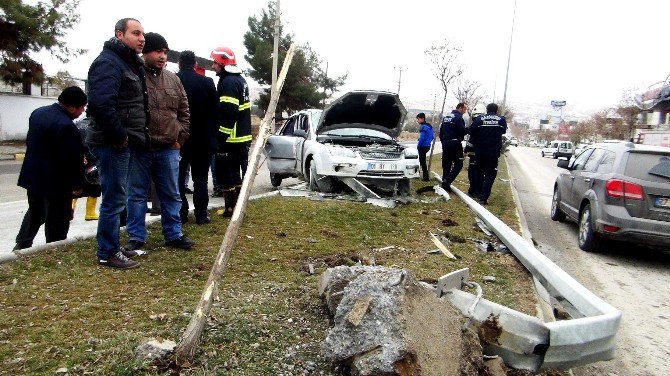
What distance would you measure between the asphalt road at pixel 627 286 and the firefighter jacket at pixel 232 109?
14.6ft

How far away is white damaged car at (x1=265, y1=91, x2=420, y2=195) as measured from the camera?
811cm

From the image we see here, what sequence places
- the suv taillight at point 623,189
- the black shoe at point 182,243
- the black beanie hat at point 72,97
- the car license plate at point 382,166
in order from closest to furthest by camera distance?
the black beanie hat at point 72,97, the black shoe at point 182,243, the suv taillight at point 623,189, the car license plate at point 382,166

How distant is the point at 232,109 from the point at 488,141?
5.38 meters

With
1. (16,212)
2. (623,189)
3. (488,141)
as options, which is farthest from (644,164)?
(16,212)

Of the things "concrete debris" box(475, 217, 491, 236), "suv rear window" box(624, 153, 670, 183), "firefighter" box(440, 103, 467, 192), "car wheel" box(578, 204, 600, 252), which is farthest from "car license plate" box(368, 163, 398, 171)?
"suv rear window" box(624, 153, 670, 183)

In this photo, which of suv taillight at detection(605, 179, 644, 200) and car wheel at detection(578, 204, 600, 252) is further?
car wheel at detection(578, 204, 600, 252)

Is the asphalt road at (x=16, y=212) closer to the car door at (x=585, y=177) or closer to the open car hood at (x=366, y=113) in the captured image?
the open car hood at (x=366, y=113)

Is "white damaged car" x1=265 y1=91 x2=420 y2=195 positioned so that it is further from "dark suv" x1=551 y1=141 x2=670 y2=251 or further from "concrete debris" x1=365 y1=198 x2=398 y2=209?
"dark suv" x1=551 y1=141 x2=670 y2=251

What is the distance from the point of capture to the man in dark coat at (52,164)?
13.9 ft

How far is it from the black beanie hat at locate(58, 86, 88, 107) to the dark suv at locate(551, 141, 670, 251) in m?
6.27

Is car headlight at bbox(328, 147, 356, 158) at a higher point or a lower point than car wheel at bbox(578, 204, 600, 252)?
higher

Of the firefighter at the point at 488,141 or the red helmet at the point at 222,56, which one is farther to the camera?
the firefighter at the point at 488,141

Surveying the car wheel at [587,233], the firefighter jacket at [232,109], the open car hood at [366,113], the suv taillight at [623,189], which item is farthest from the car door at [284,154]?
the suv taillight at [623,189]

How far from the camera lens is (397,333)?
2.41 meters
